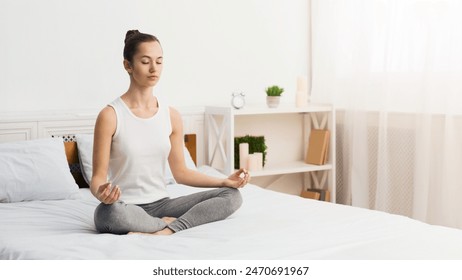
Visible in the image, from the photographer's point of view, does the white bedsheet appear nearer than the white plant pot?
Yes

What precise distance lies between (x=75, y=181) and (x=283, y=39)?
64.6 inches

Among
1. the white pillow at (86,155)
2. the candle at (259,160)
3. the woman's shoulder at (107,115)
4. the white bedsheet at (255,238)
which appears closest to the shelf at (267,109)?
the candle at (259,160)

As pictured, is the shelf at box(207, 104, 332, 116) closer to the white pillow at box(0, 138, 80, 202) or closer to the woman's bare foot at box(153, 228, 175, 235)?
the white pillow at box(0, 138, 80, 202)

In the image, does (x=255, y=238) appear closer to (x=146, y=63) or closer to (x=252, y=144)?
(x=146, y=63)

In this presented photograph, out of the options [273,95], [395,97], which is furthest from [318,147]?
[395,97]

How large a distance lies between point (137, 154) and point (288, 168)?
175cm

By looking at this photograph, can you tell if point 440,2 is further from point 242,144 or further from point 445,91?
point 242,144

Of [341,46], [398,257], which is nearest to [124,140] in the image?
[398,257]

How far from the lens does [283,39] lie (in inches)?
166

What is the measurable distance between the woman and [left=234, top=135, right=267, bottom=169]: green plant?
138cm

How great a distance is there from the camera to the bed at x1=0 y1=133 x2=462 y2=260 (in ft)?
6.42

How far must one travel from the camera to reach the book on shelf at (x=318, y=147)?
4.02 meters

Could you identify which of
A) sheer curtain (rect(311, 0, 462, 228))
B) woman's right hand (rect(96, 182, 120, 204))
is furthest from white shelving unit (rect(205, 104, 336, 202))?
woman's right hand (rect(96, 182, 120, 204))

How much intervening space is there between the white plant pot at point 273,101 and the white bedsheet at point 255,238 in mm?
1271
